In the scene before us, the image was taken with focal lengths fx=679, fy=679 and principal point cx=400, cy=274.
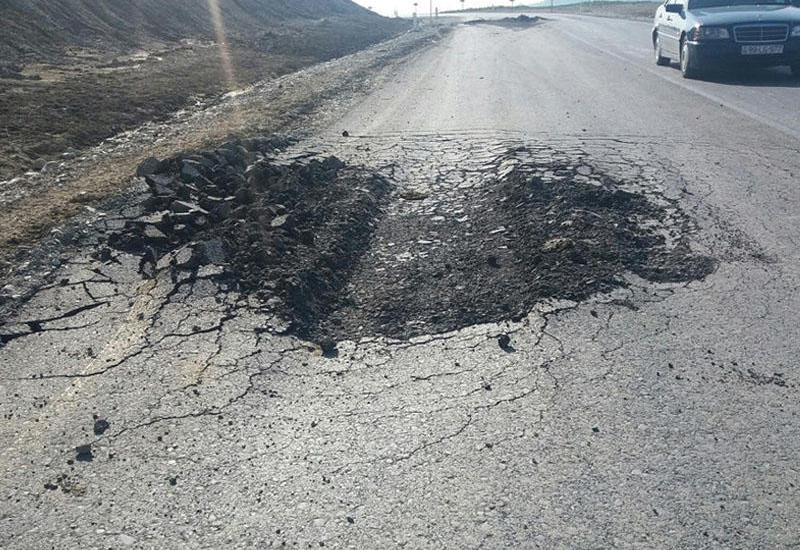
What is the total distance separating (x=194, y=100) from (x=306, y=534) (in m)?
11.8

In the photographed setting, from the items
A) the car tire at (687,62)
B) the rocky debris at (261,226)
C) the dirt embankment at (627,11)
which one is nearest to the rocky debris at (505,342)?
the rocky debris at (261,226)

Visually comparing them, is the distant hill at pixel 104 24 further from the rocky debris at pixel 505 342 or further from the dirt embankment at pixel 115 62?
the rocky debris at pixel 505 342

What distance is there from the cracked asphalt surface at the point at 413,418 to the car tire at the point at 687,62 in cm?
891

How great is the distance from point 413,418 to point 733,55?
12.5m

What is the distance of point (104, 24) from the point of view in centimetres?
2194

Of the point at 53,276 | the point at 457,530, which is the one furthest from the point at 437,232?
the point at 457,530

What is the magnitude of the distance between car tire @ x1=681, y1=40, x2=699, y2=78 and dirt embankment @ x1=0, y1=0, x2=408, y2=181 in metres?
9.61

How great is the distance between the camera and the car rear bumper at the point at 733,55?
41.5 feet

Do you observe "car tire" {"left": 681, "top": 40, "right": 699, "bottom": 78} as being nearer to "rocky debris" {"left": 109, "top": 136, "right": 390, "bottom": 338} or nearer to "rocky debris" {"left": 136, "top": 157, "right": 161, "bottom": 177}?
"rocky debris" {"left": 109, "top": 136, "right": 390, "bottom": 338}

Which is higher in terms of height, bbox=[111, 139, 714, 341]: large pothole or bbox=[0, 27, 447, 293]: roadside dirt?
bbox=[0, 27, 447, 293]: roadside dirt

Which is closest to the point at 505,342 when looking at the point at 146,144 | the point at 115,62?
the point at 146,144

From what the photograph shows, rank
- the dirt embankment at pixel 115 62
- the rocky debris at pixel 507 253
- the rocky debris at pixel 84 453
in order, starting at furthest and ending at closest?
the dirt embankment at pixel 115 62, the rocky debris at pixel 507 253, the rocky debris at pixel 84 453

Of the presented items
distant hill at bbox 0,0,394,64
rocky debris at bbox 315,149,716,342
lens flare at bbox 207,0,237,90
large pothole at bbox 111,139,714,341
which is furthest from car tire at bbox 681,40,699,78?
distant hill at bbox 0,0,394,64

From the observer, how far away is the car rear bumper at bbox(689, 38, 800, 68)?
12656mm
